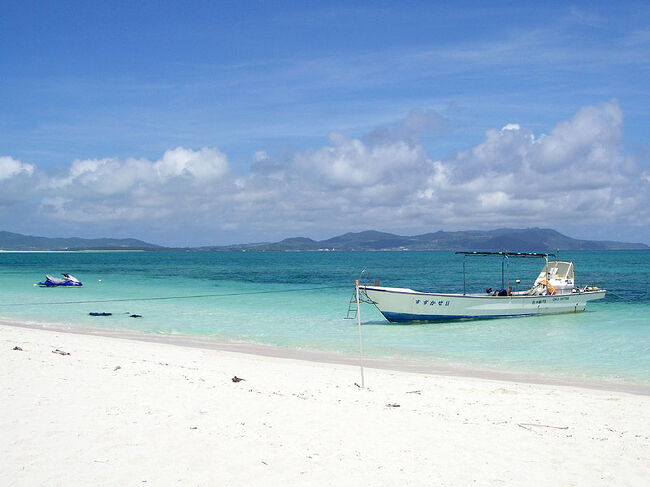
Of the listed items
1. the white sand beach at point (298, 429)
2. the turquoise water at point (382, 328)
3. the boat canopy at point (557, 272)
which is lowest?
the turquoise water at point (382, 328)

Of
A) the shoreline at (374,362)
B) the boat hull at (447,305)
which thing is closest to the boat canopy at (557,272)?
the boat hull at (447,305)

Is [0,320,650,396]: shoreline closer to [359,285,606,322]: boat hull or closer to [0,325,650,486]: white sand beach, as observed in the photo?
[0,325,650,486]: white sand beach

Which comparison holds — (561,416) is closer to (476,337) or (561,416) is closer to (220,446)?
(220,446)

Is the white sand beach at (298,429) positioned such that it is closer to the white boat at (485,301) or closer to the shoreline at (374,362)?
the shoreline at (374,362)

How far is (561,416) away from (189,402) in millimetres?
5611

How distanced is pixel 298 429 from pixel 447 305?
16.4m

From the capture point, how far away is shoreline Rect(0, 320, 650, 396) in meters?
12.4

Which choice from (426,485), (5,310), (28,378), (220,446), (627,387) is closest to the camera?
(426,485)

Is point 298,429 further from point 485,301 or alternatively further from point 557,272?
point 557,272

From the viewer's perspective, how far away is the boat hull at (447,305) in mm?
22203

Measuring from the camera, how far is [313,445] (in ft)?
22.3

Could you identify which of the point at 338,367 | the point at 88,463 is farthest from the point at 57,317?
the point at 88,463

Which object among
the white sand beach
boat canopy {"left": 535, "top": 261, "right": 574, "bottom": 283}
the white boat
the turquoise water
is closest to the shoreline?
the turquoise water

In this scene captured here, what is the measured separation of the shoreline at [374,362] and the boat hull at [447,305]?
234 inches
